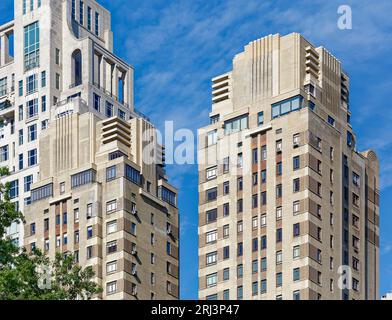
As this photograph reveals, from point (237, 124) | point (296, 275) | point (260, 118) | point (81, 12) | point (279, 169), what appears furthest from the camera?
point (81, 12)

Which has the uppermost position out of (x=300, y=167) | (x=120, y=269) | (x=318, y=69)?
(x=318, y=69)

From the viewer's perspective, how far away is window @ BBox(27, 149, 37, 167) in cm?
16743

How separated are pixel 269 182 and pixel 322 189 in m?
5.71

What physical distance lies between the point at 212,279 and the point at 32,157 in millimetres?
39667

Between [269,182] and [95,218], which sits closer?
[269,182]

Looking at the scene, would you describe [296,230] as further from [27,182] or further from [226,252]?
[27,182]

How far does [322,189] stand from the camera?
13650cm

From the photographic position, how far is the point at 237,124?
146 metres

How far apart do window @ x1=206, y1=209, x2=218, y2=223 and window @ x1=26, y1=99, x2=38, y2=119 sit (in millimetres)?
37912

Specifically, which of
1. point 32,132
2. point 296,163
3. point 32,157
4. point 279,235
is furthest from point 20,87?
point 279,235

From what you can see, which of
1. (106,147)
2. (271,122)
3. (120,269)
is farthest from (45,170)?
(271,122)

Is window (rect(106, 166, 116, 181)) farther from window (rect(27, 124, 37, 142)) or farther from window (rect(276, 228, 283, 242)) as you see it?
window (rect(276, 228, 283, 242))
